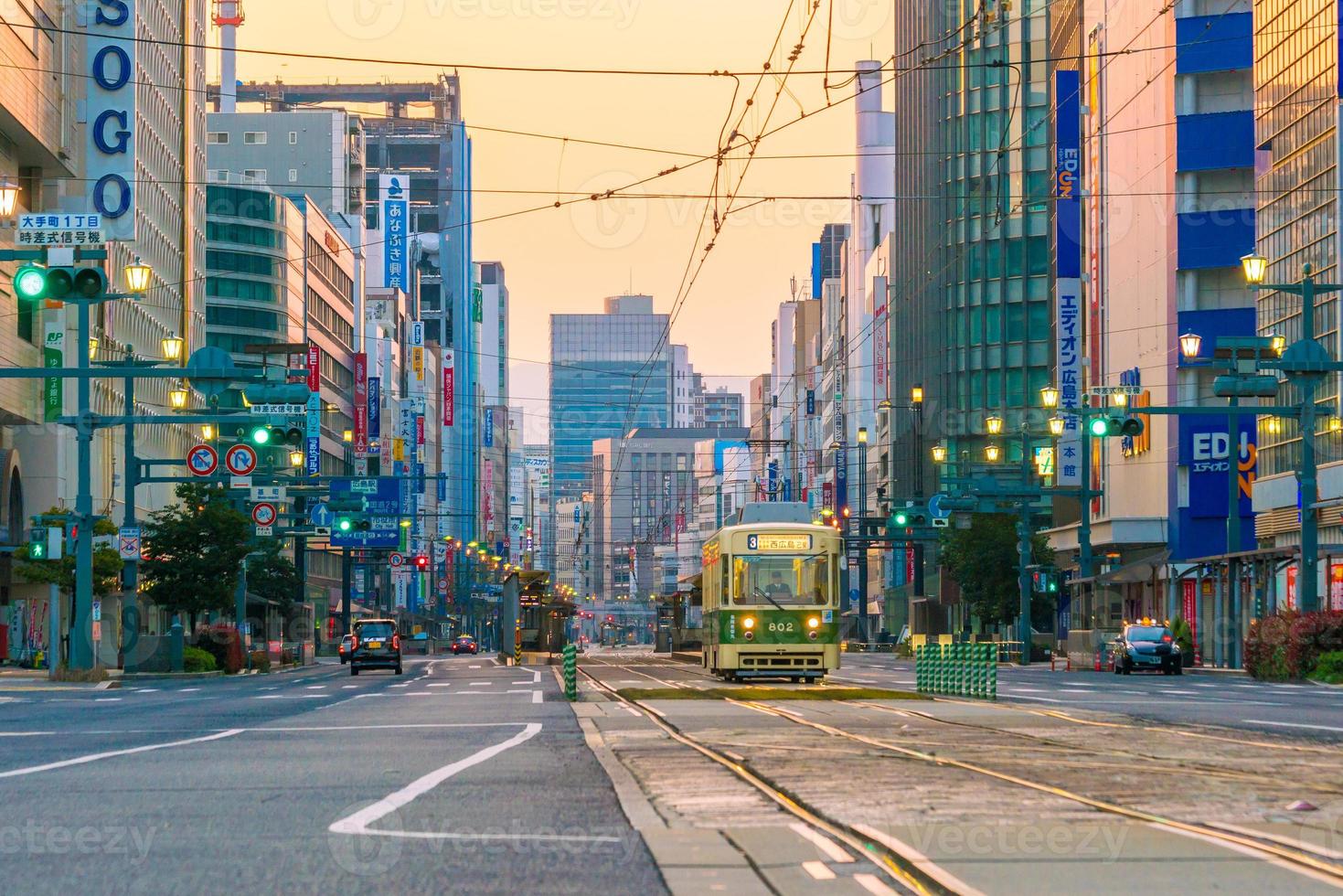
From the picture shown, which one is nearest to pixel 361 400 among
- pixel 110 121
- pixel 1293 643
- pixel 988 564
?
pixel 988 564

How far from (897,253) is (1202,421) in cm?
5845

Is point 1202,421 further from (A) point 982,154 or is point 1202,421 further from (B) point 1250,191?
(A) point 982,154

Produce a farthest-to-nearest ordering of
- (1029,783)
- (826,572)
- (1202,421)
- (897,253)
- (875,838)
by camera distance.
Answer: (897,253)
(1202,421)
(826,572)
(1029,783)
(875,838)

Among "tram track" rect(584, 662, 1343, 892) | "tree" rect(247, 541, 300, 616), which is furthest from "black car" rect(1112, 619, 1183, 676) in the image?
"tree" rect(247, 541, 300, 616)

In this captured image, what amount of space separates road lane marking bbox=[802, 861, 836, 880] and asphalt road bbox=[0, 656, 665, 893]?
681mm

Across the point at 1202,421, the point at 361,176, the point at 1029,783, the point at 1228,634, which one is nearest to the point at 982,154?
the point at 1202,421

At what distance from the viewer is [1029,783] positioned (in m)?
12.9

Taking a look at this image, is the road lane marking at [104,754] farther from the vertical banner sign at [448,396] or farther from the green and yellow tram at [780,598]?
the vertical banner sign at [448,396]

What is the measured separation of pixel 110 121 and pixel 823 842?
59296 mm

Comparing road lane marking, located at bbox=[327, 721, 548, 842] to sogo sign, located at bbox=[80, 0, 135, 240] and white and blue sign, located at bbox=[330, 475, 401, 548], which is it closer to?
sogo sign, located at bbox=[80, 0, 135, 240]

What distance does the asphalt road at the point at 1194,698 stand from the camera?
72.5 feet

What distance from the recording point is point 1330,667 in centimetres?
4047

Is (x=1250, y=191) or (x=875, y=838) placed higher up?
(x=1250, y=191)

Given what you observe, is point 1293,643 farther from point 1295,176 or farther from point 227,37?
point 227,37
